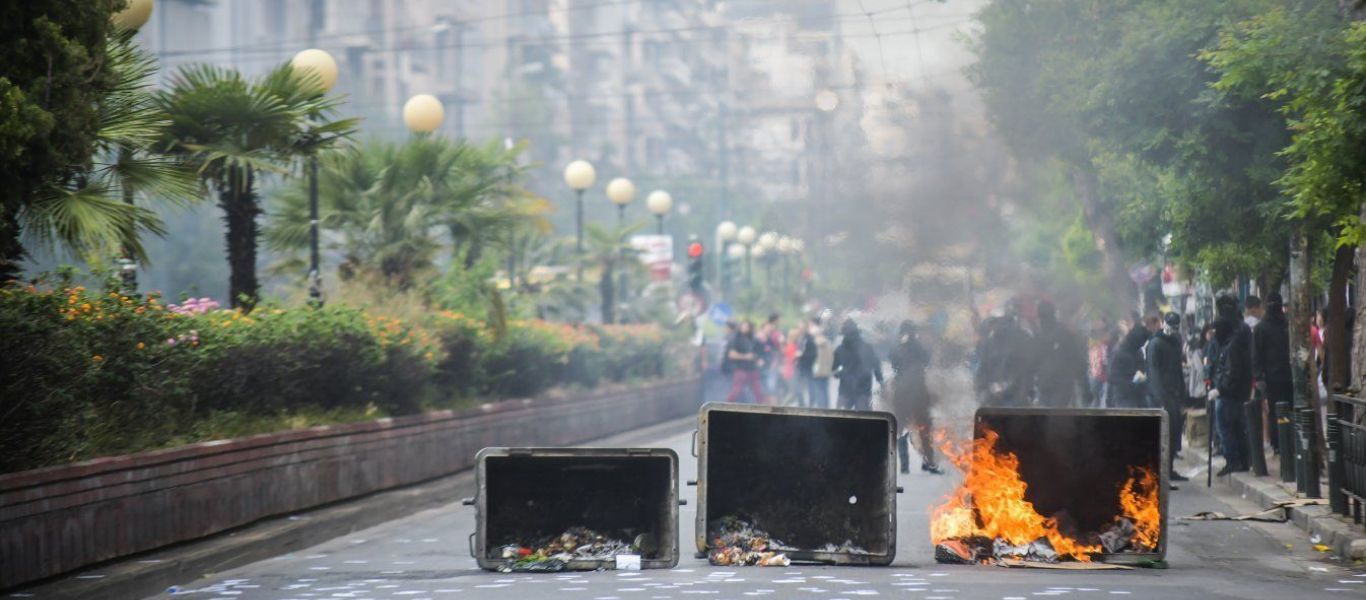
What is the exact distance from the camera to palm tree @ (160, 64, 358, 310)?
49.3ft

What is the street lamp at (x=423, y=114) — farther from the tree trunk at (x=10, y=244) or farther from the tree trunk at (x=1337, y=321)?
the tree trunk at (x=1337, y=321)

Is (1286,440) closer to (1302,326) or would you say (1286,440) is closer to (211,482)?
(1302,326)

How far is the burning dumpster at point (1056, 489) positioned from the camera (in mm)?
10836

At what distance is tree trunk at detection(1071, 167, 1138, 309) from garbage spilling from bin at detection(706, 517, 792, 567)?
13.3 metres

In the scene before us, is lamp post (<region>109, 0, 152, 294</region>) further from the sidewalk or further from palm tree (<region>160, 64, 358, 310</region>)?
the sidewalk

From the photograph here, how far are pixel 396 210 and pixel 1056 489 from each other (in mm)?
12205

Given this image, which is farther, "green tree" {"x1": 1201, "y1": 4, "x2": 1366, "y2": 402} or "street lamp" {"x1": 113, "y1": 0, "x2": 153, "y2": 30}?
"street lamp" {"x1": 113, "y1": 0, "x2": 153, "y2": 30}

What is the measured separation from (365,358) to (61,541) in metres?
6.29

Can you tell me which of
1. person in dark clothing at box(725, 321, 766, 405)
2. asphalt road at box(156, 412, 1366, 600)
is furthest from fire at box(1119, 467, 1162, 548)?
person in dark clothing at box(725, 321, 766, 405)

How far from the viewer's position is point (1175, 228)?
17.9 m

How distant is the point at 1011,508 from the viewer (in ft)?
36.0

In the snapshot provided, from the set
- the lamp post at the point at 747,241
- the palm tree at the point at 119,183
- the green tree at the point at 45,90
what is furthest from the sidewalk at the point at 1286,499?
the lamp post at the point at 747,241

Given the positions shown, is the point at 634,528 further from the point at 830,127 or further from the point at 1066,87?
the point at 1066,87

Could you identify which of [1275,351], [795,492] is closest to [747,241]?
[1275,351]
